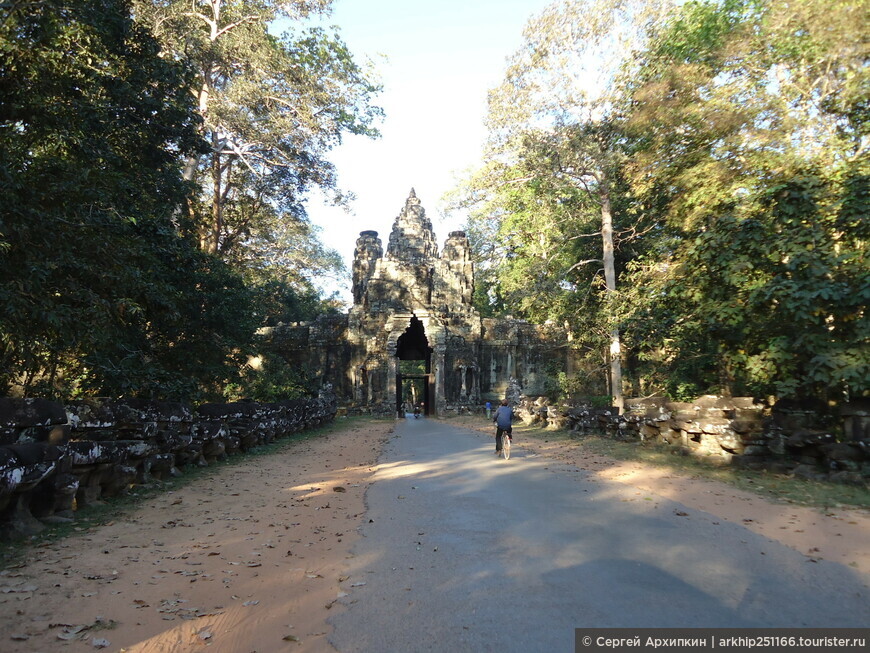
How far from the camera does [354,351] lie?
33094 mm

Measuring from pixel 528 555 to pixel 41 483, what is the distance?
5112 millimetres

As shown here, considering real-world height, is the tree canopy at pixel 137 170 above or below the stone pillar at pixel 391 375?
above

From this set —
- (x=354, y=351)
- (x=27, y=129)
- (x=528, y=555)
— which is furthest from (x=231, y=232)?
(x=528, y=555)

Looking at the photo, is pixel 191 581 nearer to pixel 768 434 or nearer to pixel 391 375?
pixel 768 434

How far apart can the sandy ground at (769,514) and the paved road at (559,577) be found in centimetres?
25

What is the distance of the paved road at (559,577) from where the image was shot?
341 centimetres

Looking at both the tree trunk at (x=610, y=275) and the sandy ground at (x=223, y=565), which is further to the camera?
the tree trunk at (x=610, y=275)

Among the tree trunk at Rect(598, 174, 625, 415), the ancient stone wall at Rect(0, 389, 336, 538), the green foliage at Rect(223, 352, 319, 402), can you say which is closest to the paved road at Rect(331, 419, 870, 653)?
the ancient stone wall at Rect(0, 389, 336, 538)

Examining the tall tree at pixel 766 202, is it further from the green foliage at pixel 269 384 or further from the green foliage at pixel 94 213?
the green foliage at pixel 269 384

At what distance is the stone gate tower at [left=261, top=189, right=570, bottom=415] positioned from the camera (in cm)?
3155

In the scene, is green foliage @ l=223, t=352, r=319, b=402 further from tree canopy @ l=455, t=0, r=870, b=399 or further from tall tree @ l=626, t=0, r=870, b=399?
tall tree @ l=626, t=0, r=870, b=399

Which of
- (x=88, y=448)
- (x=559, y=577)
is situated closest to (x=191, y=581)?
(x=559, y=577)

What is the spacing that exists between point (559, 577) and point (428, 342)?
27629mm

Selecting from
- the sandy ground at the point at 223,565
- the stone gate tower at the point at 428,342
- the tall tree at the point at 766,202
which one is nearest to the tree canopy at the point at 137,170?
the sandy ground at the point at 223,565
